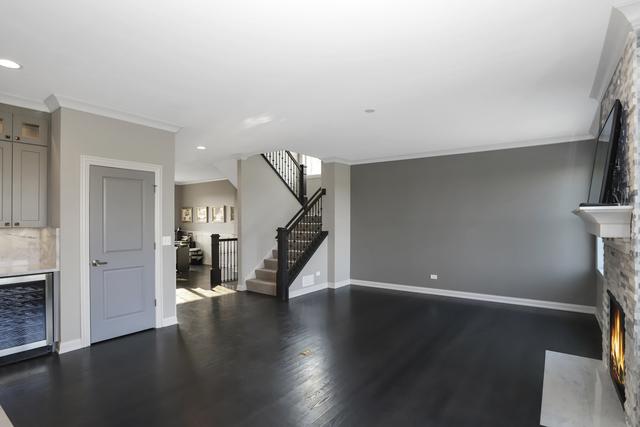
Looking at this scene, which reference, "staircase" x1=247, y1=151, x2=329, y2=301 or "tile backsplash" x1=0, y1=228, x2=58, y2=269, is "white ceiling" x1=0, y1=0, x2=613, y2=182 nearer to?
"tile backsplash" x1=0, y1=228, x2=58, y2=269

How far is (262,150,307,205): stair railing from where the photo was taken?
8.27 meters

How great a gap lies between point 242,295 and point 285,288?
2.97 ft

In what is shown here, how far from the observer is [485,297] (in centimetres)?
611

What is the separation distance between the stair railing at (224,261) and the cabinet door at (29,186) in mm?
3624

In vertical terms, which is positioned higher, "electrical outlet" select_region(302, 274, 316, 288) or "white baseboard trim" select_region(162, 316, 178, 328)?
"electrical outlet" select_region(302, 274, 316, 288)

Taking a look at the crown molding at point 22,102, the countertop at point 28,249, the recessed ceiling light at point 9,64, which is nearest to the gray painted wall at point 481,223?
the countertop at point 28,249

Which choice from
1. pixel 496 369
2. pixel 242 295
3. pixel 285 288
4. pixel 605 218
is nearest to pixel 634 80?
pixel 605 218

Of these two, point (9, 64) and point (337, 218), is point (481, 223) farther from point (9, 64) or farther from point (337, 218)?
point (9, 64)

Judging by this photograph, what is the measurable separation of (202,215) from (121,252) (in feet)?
24.3

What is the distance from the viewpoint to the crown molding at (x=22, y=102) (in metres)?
3.67

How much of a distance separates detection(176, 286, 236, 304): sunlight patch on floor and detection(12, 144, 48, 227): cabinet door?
2.80 m

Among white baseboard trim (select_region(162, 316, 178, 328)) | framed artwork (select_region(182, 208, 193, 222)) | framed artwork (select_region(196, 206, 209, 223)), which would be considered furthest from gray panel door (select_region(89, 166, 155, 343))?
framed artwork (select_region(182, 208, 193, 222))

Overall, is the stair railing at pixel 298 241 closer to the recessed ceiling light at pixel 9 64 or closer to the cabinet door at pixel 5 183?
the cabinet door at pixel 5 183

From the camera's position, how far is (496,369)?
338 centimetres
